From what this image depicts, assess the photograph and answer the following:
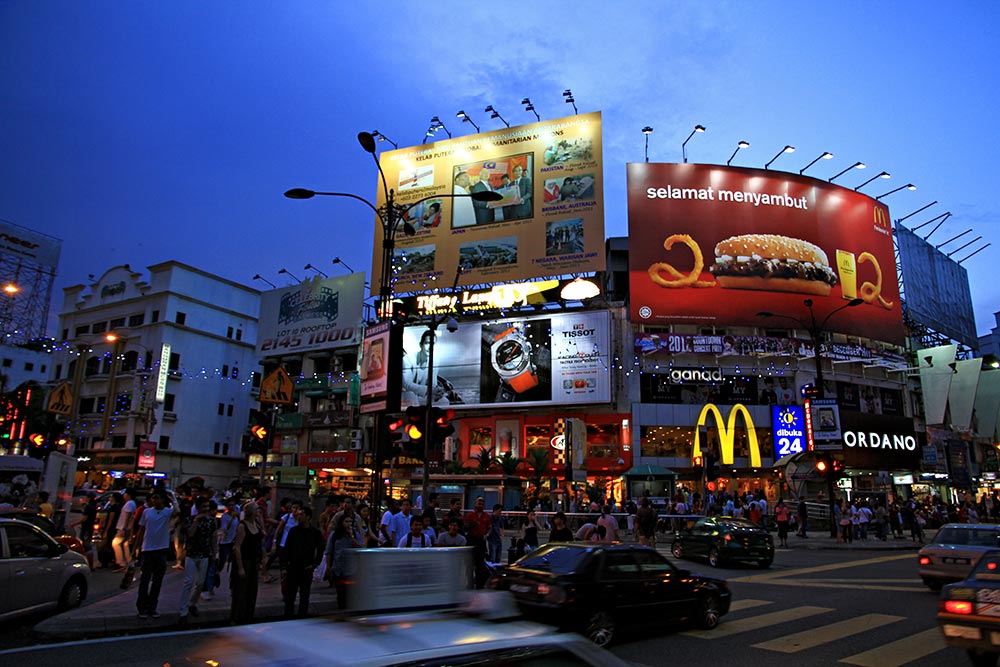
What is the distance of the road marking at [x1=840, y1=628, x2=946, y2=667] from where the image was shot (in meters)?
8.09

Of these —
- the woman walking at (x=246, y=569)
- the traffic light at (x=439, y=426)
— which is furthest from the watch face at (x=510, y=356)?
the woman walking at (x=246, y=569)

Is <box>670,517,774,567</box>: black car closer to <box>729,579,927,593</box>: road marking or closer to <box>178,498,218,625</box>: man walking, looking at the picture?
<box>729,579,927,593</box>: road marking

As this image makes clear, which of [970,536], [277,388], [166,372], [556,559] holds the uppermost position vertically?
[166,372]

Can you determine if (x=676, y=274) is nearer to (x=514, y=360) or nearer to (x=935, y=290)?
(x=514, y=360)

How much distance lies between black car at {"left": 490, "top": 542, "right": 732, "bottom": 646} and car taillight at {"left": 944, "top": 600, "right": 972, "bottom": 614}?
129 inches

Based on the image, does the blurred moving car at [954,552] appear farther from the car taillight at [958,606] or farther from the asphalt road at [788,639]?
the car taillight at [958,606]

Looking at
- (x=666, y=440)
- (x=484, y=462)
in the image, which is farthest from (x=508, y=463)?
(x=666, y=440)

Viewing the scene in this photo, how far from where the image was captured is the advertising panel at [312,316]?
5519cm

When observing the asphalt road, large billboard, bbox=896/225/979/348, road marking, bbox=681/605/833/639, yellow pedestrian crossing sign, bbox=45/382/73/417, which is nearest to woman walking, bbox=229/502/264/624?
the asphalt road

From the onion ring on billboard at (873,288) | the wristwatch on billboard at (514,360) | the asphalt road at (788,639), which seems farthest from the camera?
the onion ring on billboard at (873,288)

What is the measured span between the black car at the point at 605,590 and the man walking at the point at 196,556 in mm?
4330

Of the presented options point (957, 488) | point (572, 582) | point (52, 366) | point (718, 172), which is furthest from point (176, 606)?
point (52, 366)

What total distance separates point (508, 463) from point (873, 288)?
3047cm

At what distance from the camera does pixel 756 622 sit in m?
10.5
